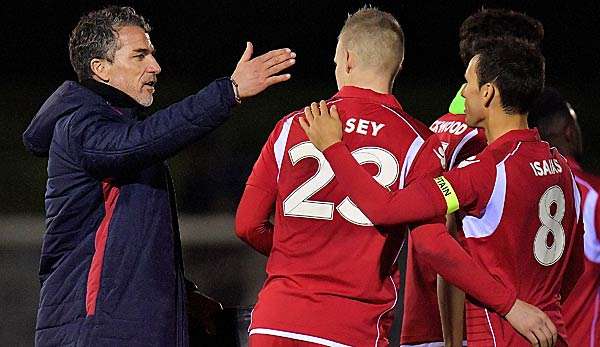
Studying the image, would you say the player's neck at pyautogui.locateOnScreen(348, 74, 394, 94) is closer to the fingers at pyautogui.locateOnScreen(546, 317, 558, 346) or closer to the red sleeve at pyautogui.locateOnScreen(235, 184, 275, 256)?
the red sleeve at pyautogui.locateOnScreen(235, 184, 275, 256)

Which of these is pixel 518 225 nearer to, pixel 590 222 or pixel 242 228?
pixel 590 222

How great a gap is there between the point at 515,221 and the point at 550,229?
0.33ft

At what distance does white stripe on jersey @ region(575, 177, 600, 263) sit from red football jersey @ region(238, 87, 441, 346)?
18.3 inches

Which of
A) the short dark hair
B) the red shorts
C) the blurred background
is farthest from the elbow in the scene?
the blurred background

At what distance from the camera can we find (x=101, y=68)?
250 centimetres

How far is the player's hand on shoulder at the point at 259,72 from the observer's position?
7.38ft

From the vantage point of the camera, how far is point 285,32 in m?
6.86

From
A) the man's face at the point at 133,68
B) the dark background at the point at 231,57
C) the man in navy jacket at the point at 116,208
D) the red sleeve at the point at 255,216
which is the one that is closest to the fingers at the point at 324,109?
the man in navy jacket at the point at 116,208

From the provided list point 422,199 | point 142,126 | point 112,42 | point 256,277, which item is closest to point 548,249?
point 422,199

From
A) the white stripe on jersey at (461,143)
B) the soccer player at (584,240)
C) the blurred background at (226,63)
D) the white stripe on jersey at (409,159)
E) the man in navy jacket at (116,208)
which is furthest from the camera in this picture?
the blurred background at (226,63)

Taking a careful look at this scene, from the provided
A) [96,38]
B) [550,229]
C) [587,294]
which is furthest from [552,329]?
[96,38]

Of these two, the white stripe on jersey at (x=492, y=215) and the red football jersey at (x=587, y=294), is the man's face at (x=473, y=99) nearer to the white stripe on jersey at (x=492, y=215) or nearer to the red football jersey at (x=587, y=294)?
the white stripe on jersey at (x=492, y=215)

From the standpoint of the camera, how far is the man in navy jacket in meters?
2.22

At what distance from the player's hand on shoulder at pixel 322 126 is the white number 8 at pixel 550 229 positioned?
45 centimetres
